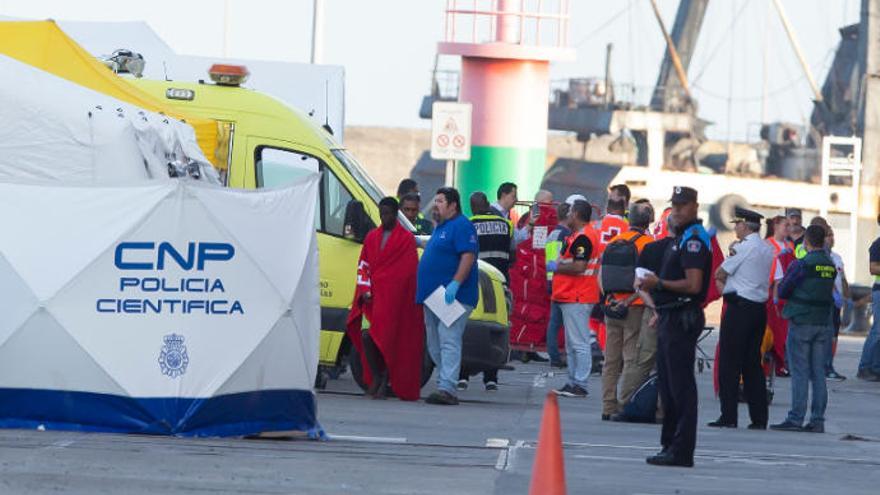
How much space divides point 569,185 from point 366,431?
44.6 metres

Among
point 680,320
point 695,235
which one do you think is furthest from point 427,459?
point 695,235

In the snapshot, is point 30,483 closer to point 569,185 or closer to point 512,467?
point 512,467

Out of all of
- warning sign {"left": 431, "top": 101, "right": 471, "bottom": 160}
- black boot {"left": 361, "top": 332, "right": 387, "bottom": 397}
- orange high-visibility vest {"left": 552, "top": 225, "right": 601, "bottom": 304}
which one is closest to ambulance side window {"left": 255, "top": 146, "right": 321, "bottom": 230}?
black boot {"left": 361, "top": 332, "right": 387, "bottom": 397}

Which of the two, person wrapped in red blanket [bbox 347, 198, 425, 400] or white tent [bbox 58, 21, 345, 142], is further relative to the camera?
white tent [bbox 58, 21, 345, 142]

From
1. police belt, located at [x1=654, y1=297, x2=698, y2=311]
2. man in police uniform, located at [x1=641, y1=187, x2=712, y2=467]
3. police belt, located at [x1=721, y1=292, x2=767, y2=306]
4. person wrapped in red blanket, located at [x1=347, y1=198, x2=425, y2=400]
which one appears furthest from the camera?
person wrapped in red blanket, located at [x1=347, y1=198, x2=425, y2=400]

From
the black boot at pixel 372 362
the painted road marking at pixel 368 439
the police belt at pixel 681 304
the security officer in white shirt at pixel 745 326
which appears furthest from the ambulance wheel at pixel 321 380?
the police belt at pixel 681 304

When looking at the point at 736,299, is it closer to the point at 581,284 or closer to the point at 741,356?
the point at 741,356

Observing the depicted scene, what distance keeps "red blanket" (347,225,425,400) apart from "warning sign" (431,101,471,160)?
10.9 metres

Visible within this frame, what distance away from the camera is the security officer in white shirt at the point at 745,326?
16.8 meters

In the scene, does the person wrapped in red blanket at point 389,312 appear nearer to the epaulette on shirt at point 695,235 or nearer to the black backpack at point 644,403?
the black backpack at point 644,403

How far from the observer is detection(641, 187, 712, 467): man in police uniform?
1309 centimetres

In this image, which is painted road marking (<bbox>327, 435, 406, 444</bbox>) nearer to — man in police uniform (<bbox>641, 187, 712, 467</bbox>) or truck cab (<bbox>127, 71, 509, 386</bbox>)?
man in police uniform (<bbox>641, 187, 712, 467</bbox>)

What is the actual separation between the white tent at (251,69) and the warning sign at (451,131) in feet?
11.5

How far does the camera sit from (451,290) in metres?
17.1
